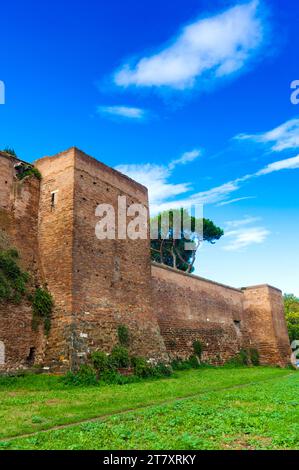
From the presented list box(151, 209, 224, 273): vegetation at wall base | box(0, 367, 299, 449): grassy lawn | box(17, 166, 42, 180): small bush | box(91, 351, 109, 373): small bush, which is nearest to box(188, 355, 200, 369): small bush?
box(91, 351, 109, 373): small bush

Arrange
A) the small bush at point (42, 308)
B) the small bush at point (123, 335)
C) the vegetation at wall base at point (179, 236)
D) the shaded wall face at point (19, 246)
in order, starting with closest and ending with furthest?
the shaded wall face at point (19, 246)
the small bush at point (42, 308)
the small bush at point (123, 335)
the vegetation at wall base at point (179, 236)

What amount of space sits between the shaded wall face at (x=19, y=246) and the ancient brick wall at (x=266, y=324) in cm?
1666

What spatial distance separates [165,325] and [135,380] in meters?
5.50

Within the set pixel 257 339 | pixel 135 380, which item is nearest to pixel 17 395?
pixel 135 380

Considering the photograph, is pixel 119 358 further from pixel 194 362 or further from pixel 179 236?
pixel 179 236

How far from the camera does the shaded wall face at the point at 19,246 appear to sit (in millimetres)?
11156

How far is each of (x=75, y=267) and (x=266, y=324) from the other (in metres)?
16.7

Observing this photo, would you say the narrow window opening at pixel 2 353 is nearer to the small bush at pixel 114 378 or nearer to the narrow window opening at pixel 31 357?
the narrow window opening at pixel 31 357

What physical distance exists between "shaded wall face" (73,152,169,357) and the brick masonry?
33 millimetres

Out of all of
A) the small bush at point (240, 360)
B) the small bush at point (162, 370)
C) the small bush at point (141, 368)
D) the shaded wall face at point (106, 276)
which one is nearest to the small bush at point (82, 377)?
the shaded wall face at point (106, 276)

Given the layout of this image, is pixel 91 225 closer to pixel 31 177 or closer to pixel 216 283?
pixel 31 177

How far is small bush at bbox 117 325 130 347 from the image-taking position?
13.0 metres

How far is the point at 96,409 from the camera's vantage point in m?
7.37

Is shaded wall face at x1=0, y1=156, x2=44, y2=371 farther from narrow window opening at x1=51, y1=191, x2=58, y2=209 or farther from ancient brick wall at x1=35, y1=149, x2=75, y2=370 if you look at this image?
narrow window opening at x1=51, y1=191, x2=58, y2=209
